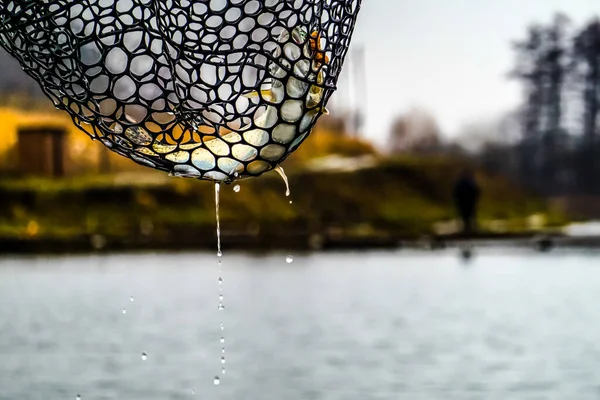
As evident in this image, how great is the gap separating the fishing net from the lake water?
6600mm

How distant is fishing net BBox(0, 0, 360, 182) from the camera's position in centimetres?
191

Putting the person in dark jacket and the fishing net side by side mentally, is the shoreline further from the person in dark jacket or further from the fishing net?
the fishing net

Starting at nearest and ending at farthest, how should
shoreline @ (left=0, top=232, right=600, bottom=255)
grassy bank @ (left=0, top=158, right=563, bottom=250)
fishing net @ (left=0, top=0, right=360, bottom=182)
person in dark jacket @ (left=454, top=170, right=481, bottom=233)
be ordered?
fishing net @ (left=0, top=0, right=360, bottom=182) < shoreline @ (left=0, top=232, right=600, bottom=255) < person in dark jacket @ (left=454, top=170, right=481, bottom=233) < grassy bank @ (left=0, top=158, right=563, bottom=250)

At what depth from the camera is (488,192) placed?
112 ft

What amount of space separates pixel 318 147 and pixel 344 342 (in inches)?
1044

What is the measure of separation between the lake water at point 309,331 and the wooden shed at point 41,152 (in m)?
12.6

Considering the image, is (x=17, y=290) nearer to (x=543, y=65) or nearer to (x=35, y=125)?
(x=35, y=125)

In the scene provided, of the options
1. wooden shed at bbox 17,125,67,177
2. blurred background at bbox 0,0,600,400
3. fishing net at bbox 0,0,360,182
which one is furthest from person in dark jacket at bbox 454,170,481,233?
fishing net at bbox 0,0,360,182

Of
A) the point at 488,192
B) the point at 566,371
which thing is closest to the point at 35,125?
the point at 488,192

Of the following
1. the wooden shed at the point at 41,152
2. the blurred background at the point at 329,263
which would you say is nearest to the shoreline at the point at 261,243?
the blurred background at the point at 329,263

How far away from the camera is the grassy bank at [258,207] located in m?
26.2

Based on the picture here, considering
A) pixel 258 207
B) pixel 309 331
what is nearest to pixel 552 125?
pixel 258 207

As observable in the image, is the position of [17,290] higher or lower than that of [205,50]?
lower

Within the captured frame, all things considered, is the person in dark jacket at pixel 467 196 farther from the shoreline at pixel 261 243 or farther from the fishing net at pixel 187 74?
the fishing net at pixel 187 74
